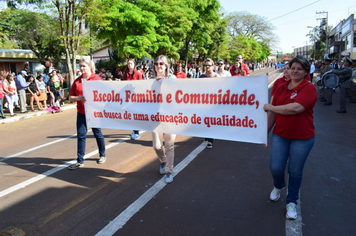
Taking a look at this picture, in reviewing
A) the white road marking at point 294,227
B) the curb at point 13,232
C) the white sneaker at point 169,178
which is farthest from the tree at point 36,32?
the white road marking at point 294,227

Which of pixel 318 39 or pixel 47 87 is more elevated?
pixel 318 39

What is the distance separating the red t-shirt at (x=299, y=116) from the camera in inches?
116

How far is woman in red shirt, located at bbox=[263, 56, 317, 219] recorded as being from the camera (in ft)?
9.77

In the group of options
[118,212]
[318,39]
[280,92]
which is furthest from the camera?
[318,39]

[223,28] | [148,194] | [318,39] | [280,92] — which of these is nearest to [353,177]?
[280,92]

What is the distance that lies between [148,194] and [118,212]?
57 centimetres

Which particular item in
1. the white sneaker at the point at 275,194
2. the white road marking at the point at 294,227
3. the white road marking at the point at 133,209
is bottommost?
the white road marking at the point at 294,227

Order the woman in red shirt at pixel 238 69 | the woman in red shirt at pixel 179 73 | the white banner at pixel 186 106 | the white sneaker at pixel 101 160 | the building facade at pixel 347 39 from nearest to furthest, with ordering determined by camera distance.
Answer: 1. the white banner at pixel 186 106
2. the white sneaker at pixel 101 160
3. the woman in red shirt at pixel 179 73
4. the woman in red shirt at pixel 238 69
5. the building facade at pixel 347 39

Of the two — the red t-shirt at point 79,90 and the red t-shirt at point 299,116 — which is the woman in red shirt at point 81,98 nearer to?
the red t-shirt at point 79,90

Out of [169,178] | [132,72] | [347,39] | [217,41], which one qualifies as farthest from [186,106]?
[347,39]

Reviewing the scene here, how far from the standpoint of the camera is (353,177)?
14.4ft

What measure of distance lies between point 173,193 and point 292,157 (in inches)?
67.2

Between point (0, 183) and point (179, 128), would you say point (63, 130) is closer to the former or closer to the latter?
point (0, 183)

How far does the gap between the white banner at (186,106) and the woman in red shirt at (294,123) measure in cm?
26
